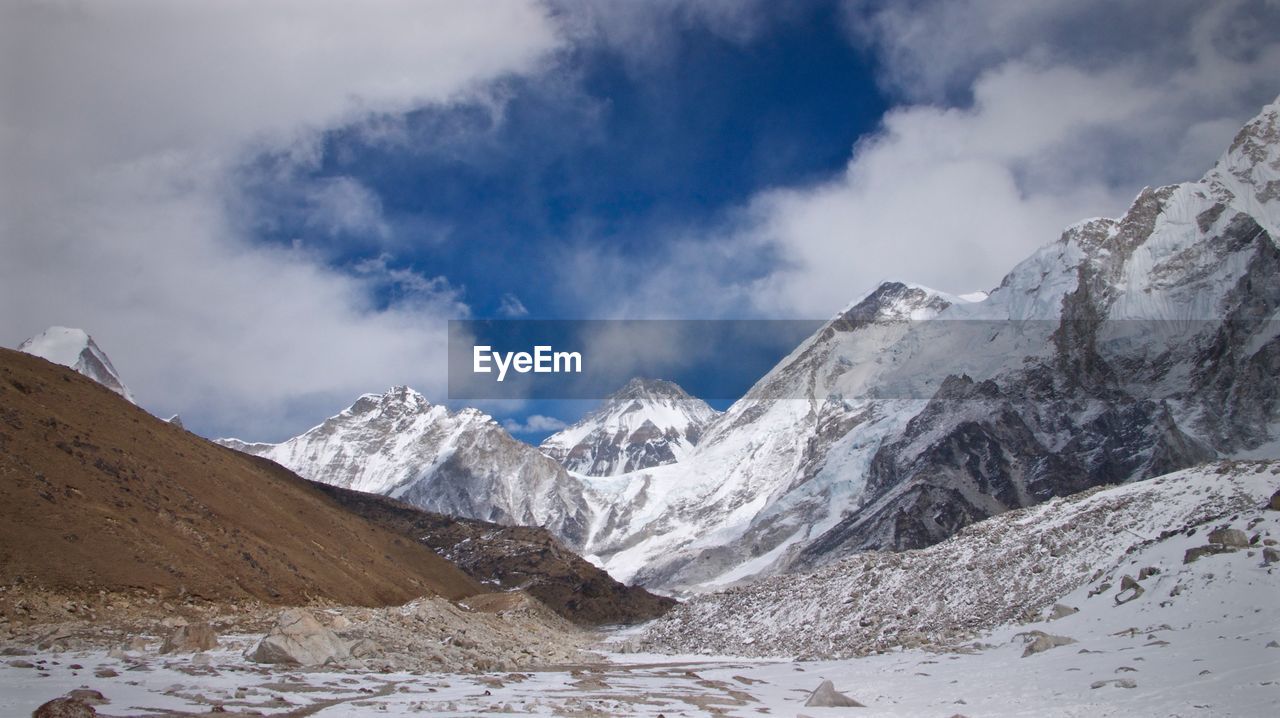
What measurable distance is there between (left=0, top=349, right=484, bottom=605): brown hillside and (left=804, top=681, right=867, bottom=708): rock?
33706mm

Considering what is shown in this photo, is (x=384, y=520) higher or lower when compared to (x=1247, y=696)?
higher

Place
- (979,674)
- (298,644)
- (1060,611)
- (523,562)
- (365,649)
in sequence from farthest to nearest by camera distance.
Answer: (523,562)
(1060,611)
(365,649)
(298,644)
(979,674)

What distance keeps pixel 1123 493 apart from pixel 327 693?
52.1 metres

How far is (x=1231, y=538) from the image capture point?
40656mm

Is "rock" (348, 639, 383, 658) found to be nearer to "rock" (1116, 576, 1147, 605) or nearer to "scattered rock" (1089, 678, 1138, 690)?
"scattered rock" (1089, 678, 1138, 690)

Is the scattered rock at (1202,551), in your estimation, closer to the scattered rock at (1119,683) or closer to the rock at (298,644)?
the scattered rock at (1119,683)

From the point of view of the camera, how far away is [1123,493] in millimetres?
61188

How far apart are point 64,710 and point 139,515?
39.7 meters

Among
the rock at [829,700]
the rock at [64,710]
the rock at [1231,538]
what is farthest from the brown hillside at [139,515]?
the rock at [1231,538]

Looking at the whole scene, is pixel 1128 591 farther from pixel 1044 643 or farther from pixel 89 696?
pixel 89 696

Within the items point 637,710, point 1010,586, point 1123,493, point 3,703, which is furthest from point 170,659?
point 1123,493

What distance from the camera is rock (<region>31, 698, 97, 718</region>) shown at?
19606 mm

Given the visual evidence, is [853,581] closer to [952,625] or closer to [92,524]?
[952,625]

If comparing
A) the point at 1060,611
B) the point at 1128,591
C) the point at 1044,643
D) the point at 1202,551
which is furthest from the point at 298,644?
the point at 1202,551
